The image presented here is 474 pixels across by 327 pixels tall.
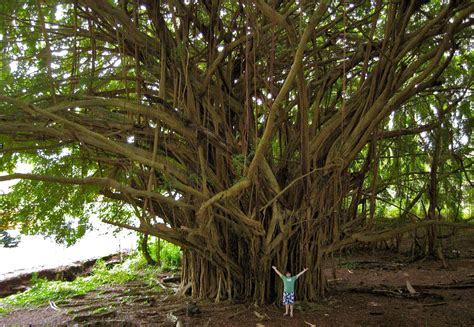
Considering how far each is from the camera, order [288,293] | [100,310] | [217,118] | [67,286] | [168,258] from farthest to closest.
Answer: [168,258] → [67,286] → [100,310] → [217,118] → [288,293]

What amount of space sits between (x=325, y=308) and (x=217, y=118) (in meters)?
2.25

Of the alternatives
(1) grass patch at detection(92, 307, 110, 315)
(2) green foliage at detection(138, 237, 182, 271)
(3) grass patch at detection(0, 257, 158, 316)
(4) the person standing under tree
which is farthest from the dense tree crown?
(2) green foliage at detection(138, 237, 182, 271)

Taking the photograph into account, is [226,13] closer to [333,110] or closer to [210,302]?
[333,110]

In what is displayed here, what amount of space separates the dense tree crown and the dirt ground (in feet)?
1.29

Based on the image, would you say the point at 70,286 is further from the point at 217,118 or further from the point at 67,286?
the point at 217,118

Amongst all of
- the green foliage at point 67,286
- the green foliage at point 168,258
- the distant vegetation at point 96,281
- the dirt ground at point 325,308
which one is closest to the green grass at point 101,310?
the dirt ground at point 325,308

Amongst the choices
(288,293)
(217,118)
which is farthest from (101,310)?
(217,118)

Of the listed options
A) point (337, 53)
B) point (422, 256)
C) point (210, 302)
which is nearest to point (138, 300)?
point (210, 302)

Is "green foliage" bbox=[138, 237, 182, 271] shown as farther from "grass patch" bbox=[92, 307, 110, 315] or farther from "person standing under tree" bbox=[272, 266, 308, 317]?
"person standing under tree" bbox=[272, 266, 308, 317]

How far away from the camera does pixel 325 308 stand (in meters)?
4.35

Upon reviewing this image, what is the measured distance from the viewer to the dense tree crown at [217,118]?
11.6 feet

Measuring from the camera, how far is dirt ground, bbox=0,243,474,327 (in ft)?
13.1

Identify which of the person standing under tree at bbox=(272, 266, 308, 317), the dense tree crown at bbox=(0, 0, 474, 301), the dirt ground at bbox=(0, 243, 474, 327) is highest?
the dense tree crown at bbox=(0, 0, 474, 301)

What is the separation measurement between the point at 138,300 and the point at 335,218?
2.67m
